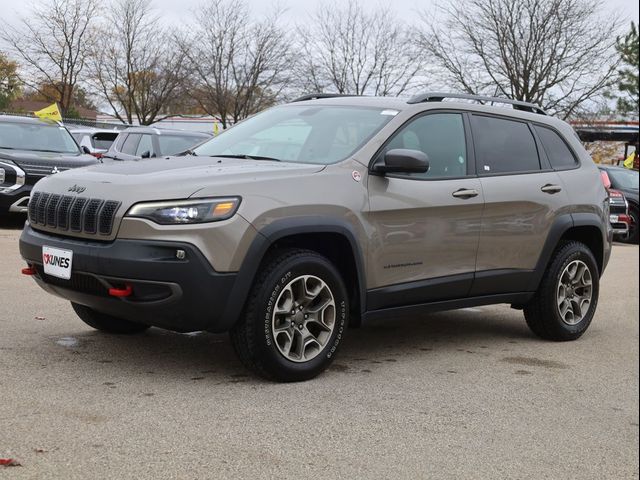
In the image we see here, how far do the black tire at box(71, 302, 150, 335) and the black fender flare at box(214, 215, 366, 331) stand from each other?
1.51 meters

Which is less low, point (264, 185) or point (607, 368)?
point (264, 185)

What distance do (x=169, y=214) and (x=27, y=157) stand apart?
8.93m

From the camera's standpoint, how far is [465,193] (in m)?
5.75

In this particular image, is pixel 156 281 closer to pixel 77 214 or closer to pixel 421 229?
pixel 77 214

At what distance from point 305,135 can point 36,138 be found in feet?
30.5

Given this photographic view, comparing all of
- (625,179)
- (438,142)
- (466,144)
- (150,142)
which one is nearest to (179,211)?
Answer: (438,142)

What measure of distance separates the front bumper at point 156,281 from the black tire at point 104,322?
113cm

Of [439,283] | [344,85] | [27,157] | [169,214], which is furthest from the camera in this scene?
[344,85]

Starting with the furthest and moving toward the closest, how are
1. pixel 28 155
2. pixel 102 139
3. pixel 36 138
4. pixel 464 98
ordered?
1. pixel 102 139
2. pixel 36 138
3. pixel 28 155
4. pixel 464 98

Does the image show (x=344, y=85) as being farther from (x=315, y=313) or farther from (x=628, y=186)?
(x=315, y=313)

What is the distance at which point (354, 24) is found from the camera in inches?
1620

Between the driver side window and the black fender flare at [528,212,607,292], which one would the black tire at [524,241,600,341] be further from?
the driver side window

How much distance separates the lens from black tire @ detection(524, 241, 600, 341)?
6.44 metres

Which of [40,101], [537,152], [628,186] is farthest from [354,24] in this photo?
[537,152]
